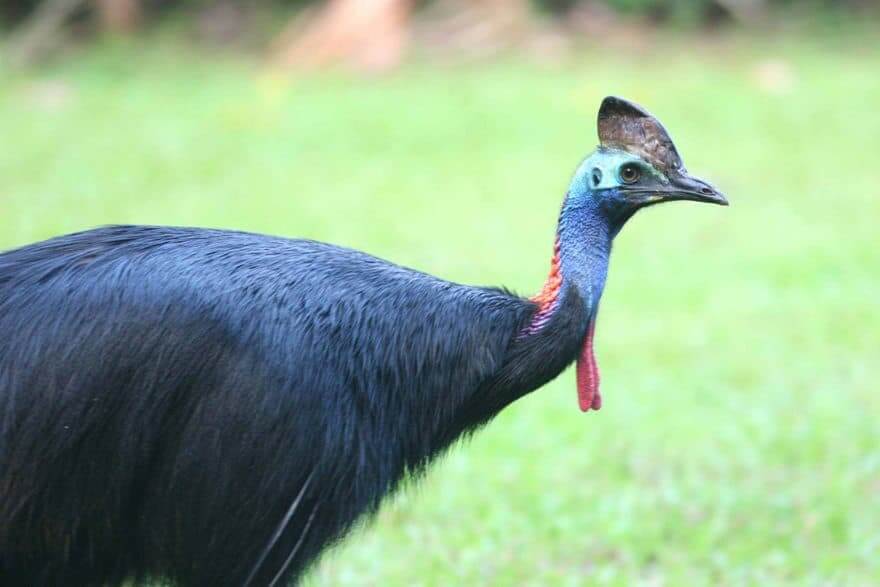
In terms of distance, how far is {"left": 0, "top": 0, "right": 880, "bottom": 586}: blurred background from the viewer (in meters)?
5.09

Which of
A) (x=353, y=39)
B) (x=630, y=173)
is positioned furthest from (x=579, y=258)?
(x=353, y=39)

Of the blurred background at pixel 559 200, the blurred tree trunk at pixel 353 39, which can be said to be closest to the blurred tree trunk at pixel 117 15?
the blurred background at pixel 559 200

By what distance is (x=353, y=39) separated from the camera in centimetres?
1299

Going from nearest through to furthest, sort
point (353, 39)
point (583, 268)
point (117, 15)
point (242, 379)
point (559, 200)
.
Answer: point (242, 379)
point (583, 268)
point (559, 200)
point (353, 39)
point (117, 15)

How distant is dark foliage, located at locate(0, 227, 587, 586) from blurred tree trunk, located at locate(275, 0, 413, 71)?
31.4 feet

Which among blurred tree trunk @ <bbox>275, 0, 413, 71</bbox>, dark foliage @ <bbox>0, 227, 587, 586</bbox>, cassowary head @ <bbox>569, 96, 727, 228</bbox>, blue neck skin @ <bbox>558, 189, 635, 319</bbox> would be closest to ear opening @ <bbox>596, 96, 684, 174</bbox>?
cassowary head @ <bbox>569, 96, 727, 228</bbox>

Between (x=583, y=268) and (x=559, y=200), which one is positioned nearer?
(x=583, y=268)

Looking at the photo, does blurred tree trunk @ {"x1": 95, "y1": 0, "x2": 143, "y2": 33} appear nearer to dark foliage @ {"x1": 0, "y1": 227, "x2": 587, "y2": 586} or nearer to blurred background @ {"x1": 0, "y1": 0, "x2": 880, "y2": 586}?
blurred background @ {"x1": 0, "y1": 0, "x2": 880, "y2": 586}

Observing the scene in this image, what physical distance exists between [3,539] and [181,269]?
0.75 m

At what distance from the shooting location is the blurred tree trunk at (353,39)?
1273 cm

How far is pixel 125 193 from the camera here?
9.73 metres

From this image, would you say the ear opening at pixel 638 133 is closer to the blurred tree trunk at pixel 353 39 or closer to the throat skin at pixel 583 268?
the throat skin at pixel 583 268

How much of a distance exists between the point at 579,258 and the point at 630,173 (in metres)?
0.26

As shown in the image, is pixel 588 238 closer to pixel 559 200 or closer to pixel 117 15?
pixel 559 200
